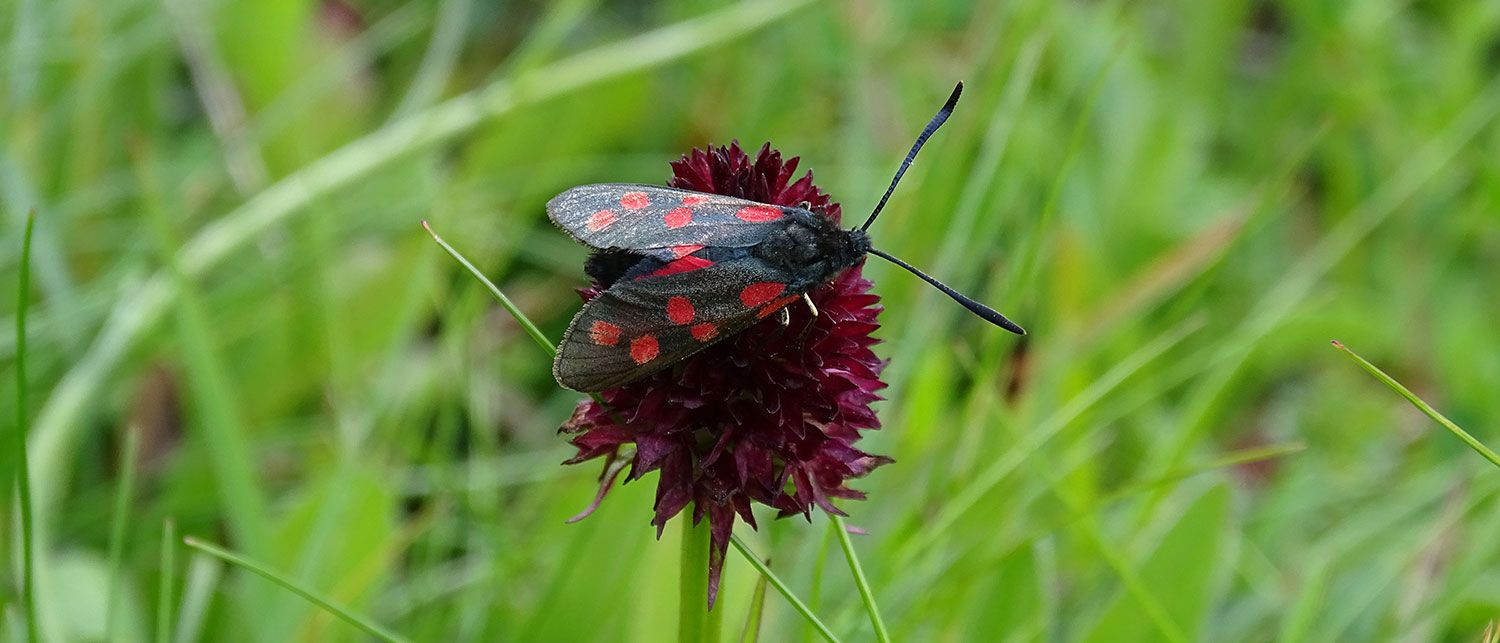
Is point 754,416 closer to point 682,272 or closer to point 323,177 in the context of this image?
point 682,272

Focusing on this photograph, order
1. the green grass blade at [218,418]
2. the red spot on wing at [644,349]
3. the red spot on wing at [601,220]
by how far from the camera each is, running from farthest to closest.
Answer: the green grass blade at [218,418], the red spot on wing at [601,220], the red spot on wing at [644,349]

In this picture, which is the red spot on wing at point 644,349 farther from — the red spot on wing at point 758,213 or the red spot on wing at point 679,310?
the red spot on wing at point 758,213

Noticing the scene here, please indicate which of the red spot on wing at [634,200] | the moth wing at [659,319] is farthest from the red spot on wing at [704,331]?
the red spot on wing at [634,200]

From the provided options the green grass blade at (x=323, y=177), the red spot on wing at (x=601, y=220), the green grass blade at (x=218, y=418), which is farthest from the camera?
the green grass blade at (x=323, y=177)

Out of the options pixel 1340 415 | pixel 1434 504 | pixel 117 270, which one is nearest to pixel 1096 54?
pixel 1340 415

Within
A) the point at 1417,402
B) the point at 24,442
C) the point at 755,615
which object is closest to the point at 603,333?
the point at 755,615

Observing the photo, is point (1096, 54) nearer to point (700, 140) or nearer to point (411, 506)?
point (700, 140)
